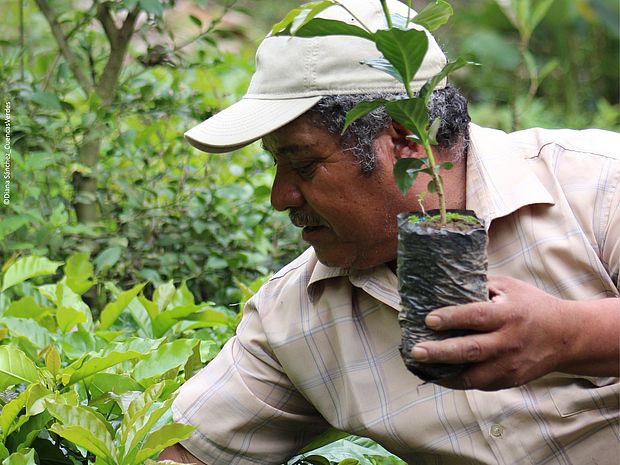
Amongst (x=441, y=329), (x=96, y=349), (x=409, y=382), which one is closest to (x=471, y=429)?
(x=409, y=382)

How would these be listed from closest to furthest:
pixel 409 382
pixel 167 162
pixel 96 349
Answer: pixel 409 382
pixel 96 349
pixel 167 162

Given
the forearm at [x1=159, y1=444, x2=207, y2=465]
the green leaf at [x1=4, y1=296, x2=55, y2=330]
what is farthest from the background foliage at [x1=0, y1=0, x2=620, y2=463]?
the forearm at [x1=159, y1=444, x2=207, y2=465]

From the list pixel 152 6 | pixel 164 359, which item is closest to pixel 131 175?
pixel 152 6

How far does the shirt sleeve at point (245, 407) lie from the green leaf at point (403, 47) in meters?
0.92

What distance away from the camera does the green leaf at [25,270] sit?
2988mm

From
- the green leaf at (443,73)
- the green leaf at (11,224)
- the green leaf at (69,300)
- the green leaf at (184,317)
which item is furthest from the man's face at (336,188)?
the green leaf at (11,224)

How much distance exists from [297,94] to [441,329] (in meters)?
0.71

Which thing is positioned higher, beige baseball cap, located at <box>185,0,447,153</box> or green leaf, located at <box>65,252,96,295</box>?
beige baseball cap, located at <box>185,0,447,153</box>

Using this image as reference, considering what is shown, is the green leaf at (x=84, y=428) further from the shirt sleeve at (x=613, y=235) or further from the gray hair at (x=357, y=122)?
the shirt sleeve at (x=613, y=235)

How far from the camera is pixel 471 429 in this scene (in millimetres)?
2162

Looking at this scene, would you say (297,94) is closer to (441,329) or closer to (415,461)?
(441,329)

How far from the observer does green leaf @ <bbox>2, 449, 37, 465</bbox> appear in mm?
1890

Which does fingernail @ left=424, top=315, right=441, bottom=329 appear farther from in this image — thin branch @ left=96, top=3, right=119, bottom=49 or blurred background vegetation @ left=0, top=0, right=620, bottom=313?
thin branch @ left=96, top=3, right=119, bottom=49

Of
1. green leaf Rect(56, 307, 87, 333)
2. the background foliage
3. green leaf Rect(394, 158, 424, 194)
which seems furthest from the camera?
the background foliage
